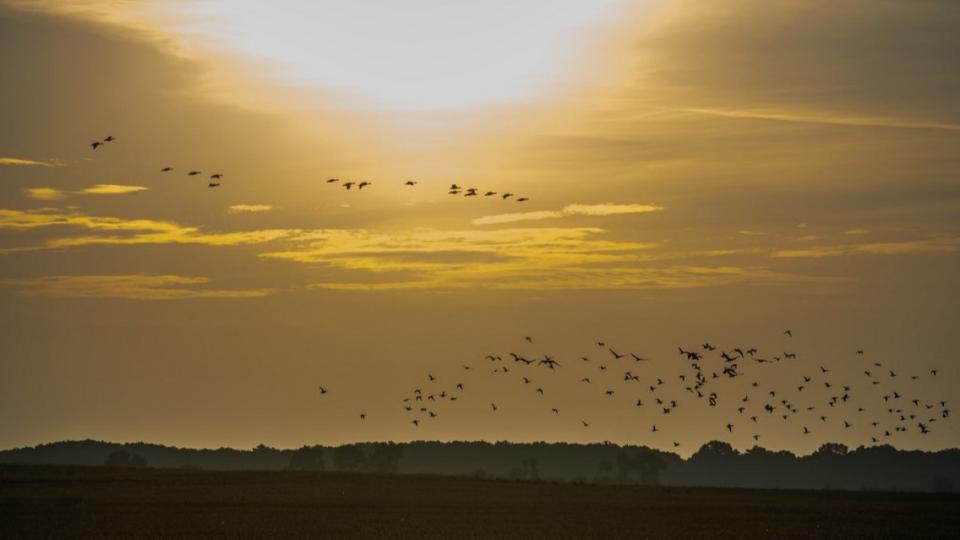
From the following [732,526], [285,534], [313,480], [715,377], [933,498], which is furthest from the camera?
[313,480]

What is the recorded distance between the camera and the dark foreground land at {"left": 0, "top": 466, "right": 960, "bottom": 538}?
71062 millimetres

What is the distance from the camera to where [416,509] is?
290 feet

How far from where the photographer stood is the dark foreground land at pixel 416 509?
71.1 meters

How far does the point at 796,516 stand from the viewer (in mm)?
87938

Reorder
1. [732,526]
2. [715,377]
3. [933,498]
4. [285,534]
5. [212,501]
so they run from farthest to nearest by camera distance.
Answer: [933,498]
[212,501]
[715,377]
[732,526]
[285,534]

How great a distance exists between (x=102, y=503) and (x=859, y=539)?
4348 centimetres

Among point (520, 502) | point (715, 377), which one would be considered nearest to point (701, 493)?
point (520, 502)

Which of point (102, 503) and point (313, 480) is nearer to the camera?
point (102, 503)

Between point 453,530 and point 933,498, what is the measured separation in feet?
180

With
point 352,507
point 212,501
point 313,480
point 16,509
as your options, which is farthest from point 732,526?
point 313,480

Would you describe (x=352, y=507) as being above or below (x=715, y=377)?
below

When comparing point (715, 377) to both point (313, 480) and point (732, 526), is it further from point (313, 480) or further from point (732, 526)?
point (313, 480)

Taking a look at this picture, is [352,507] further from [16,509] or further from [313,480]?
[313,480]

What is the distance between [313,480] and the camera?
4879 inches
